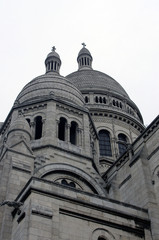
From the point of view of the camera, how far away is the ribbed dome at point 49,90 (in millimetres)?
29422

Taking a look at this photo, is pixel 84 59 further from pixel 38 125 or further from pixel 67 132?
pixel 67 132

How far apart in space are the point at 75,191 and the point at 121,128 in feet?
76.1

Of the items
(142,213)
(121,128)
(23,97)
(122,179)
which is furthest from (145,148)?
(121,128)

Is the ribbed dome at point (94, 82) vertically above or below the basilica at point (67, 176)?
above

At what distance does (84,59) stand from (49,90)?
26501mm

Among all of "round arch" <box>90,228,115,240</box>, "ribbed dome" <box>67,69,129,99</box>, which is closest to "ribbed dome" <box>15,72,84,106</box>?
"ribbed dome" <box>67,69,129,99</box>

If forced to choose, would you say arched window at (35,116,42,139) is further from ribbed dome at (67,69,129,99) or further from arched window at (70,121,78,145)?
ribbed dome at (67,69,129,99)

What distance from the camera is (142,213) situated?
61.5ft

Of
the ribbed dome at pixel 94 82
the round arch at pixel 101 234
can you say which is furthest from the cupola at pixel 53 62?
the round arch at pixel 101 234

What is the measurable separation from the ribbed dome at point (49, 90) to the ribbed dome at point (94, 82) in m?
12.2

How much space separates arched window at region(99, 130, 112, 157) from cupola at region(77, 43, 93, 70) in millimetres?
16429

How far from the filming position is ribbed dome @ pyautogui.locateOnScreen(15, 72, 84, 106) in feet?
96.5

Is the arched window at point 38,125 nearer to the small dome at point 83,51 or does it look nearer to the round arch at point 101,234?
the round arch at point 101,234

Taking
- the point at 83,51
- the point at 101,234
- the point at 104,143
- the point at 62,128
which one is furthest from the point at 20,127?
the point at 83,51
